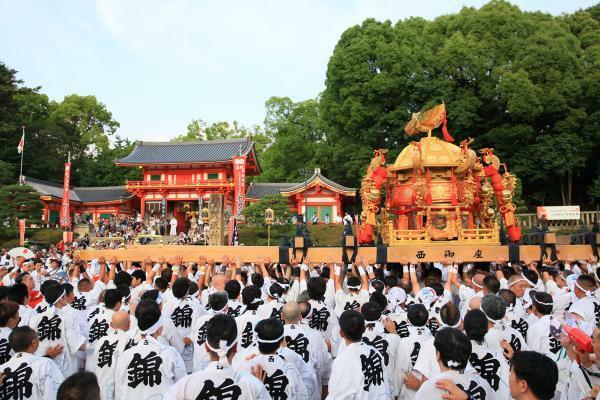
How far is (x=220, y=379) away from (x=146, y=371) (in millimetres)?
1052

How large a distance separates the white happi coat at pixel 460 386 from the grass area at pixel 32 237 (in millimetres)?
31645

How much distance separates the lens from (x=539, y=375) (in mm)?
2635

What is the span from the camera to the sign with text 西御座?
2683 cm

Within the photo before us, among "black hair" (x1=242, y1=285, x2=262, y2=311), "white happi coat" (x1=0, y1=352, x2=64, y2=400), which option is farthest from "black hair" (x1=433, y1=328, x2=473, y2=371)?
"white happi coat" (x1=0, y1=352, x2=64, y2=400)

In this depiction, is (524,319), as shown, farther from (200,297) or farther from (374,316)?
(200,297)

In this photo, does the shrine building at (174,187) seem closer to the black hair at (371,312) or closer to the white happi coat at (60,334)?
the white happi coat at (60,334)

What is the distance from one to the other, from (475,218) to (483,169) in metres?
1.76

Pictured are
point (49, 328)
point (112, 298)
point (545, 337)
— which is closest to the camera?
point (545, 337)

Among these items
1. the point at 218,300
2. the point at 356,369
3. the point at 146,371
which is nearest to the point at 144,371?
the point at 146,371

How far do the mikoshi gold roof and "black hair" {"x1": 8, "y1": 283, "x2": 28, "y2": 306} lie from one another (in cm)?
1126

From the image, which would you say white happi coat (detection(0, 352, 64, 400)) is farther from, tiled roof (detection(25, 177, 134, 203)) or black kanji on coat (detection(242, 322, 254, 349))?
tiled roof (detection(25, 177, 134, 203))

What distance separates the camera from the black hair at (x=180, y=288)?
5832mm

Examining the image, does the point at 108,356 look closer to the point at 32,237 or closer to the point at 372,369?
the point at 372,369

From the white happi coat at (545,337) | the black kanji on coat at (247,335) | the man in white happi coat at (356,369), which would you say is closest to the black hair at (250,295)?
the black kanji on coat at (247,335)
